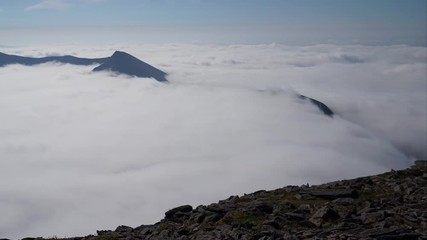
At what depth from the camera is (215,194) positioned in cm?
17600

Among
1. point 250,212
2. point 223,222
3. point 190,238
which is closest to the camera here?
point 190,238

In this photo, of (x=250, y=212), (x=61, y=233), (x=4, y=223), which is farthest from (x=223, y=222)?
(x=4, y=223)

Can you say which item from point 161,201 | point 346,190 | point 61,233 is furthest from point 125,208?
point 346,190

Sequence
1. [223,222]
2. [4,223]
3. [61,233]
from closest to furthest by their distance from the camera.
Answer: [223,222] → [61,233] → [4,223]

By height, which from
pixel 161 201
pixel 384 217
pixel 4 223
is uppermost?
pixel 384 217

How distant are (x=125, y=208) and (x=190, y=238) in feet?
520

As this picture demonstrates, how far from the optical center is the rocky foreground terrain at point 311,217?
877 inches

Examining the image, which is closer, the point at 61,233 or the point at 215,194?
the point at 61,233

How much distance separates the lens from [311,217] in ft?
85.5

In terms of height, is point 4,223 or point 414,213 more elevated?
point 414,213

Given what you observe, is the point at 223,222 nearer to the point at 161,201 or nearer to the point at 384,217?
the point at 384,217

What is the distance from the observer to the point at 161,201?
17350cm

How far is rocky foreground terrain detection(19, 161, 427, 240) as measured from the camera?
2228 cm

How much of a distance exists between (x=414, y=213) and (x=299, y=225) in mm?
7707
